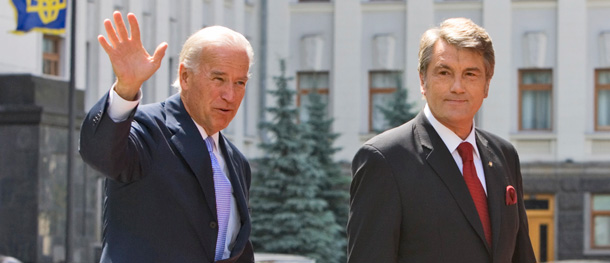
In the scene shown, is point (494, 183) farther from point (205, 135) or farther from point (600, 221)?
point (600, 221)

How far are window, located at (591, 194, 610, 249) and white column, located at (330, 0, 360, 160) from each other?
6321mm

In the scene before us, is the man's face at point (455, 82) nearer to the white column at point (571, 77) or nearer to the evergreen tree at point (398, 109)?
the evergreen tree at point (398, 109)

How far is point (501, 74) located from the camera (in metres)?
32.8

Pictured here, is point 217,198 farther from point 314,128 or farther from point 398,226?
point 314,128

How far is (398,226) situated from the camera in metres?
4.63

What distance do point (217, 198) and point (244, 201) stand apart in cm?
14

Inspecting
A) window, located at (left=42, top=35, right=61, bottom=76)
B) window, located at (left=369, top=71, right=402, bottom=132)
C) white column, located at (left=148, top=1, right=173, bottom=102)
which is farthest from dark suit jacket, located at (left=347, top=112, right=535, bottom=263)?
window, located at (left=369, top=71, right=402, bottom=132)

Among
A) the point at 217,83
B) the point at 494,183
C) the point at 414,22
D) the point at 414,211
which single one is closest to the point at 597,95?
the point at 414,22

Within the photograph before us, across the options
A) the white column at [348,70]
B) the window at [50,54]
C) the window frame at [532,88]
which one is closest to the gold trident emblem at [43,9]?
the window at [50,54]

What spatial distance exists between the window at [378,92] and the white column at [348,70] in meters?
0.25

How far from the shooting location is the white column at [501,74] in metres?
32.7

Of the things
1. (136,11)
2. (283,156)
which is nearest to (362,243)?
(136,11)

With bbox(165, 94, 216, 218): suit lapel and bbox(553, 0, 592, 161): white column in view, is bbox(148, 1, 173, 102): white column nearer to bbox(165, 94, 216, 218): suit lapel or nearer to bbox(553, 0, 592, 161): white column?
bbox(553, 0, 592, 161): white column

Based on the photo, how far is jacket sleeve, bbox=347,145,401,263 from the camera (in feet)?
15.1
